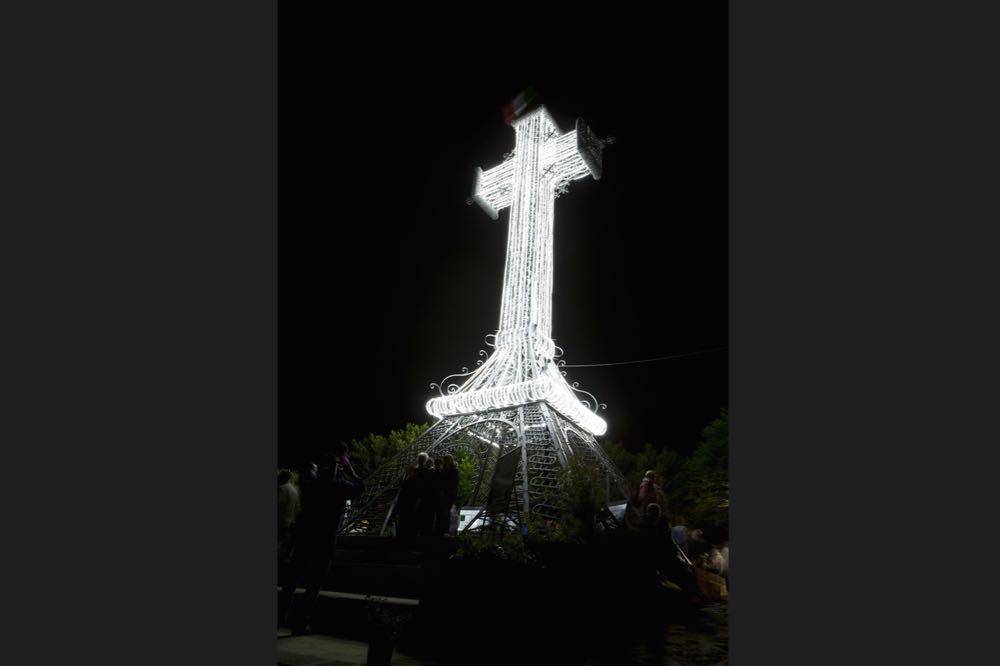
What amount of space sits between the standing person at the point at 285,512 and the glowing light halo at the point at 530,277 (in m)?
6.91

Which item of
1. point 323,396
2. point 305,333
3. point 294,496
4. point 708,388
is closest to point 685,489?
point 708,388

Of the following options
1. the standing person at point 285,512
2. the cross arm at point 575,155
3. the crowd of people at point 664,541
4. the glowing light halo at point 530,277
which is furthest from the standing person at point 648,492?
the cross arm at point 575,155

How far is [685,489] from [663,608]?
13.0m

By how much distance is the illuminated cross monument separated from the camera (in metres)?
13.2

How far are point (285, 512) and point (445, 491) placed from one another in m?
2.48

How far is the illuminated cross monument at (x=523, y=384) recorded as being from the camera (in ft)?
43.2

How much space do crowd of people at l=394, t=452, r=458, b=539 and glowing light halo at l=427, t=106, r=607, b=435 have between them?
15.7ft

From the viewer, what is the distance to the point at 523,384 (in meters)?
13.2

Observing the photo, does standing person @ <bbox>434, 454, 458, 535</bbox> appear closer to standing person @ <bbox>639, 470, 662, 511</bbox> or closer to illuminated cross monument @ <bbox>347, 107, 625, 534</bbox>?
standing person @ <bbox>639, 470, 662, 511</bbox>

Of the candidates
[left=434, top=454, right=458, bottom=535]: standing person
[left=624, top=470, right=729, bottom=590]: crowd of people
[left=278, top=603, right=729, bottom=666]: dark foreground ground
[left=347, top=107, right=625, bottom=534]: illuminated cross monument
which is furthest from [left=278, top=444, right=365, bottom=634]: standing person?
[left=347, top=107, right=625, bottom=534]: illuminated cross monument

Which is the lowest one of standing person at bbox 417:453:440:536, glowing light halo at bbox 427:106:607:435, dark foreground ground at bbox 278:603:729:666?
dark foreground ground at bbox 278:603:729:666

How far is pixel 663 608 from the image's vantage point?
5.62 m

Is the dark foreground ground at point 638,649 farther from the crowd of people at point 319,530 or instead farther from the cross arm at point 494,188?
the cross arm at point 494,188

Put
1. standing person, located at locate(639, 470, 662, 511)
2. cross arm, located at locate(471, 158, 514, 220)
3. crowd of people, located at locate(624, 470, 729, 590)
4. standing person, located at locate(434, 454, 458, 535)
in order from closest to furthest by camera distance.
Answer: crowd of people, located at locate(624, 470, 729, 590)
standing person, located at locate(639, 470, 662, 511)
standing person, located at locate(434, 454, 458, 535)
cross arm, located at locate(471, 158, 514, 220)
